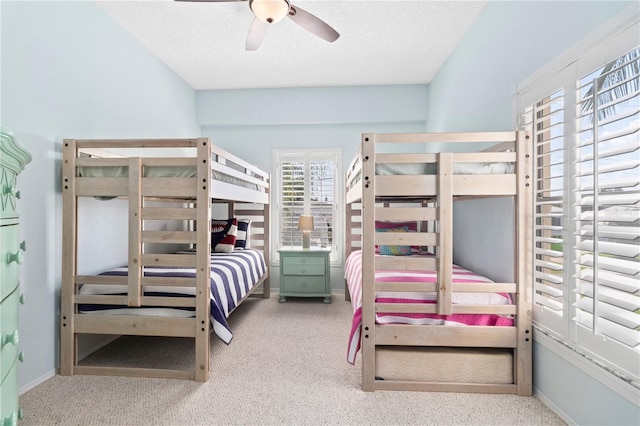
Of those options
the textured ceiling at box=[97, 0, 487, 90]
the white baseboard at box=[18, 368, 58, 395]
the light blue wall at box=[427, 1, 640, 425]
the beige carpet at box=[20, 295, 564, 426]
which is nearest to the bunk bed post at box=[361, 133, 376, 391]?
the beige carpet at box=[20, 295, 564, 426]

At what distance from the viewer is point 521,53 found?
6.80 feet

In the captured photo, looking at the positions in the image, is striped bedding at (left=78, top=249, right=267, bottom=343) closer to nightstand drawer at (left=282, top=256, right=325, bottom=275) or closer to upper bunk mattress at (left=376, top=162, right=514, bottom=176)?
A: nightstand drawer at (left=282, top=256, right=325, bottom=275)

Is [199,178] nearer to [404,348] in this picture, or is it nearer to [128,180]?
[128,180]

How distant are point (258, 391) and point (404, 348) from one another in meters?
0.94

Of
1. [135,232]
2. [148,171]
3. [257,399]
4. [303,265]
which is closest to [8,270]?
[135,232]

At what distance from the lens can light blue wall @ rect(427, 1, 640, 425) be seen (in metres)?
1.49

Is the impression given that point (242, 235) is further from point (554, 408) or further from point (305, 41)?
point (554, 408)

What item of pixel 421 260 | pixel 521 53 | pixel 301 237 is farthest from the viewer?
pixel 301 237

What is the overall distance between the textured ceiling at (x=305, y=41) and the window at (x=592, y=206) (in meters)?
1.31

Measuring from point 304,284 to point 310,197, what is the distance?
1.21 meters

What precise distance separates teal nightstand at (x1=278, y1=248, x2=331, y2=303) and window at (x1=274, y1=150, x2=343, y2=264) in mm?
487

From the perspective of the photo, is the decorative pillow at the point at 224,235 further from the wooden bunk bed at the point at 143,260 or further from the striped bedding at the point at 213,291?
the wooden bunk bed at the point at 143,260

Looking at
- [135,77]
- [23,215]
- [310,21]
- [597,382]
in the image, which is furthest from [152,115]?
[597,382]

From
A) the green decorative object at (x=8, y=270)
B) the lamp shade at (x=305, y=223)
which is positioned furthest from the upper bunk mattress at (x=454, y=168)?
the lamp shade at (x=305, y=223)
